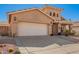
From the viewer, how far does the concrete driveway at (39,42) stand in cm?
539

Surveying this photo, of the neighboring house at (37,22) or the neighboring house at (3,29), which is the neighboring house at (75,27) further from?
the neighboring house at (3,29)

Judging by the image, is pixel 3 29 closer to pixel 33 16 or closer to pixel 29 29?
pixel 29 29

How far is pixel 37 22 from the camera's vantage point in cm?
564

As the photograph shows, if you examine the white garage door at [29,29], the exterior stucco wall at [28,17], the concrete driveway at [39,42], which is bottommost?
the concrete driveway at [39,42]

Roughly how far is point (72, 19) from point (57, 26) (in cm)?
48

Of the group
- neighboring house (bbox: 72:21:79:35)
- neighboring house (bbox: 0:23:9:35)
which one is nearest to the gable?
neighboring house (bbox: 0:23:9:35)

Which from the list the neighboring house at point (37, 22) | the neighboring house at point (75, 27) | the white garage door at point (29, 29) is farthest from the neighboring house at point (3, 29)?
the neighboring house at point (75, 27)

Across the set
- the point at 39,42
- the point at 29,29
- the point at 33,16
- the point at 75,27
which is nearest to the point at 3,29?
the point at 29,29

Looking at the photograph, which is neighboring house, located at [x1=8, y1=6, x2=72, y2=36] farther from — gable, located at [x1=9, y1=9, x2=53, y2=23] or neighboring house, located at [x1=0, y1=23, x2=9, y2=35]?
neighboring house, located at [x1=0, y1=23, x2=9, y2=35]

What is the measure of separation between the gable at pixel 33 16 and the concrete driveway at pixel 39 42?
0.51m

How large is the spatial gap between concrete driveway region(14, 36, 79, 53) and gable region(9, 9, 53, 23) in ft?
1.68
